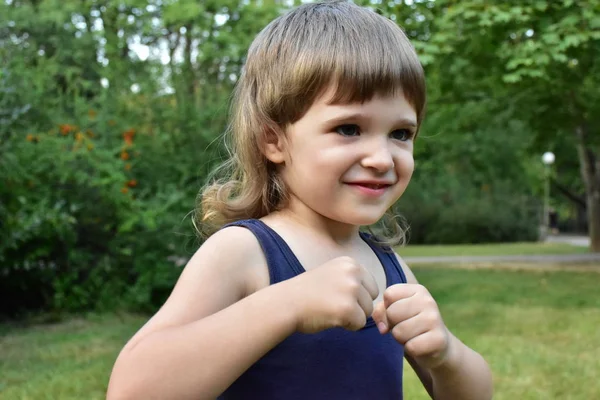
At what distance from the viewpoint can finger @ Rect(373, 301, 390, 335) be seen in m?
1.26

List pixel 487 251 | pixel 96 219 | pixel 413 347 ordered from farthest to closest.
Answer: pixel 487 251 < pixel 96 219 < pixel 413 347

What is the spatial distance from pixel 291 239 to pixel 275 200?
150 mm

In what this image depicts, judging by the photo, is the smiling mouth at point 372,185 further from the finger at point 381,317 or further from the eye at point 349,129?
the finger at point 381,317

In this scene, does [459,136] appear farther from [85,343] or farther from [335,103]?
[335,103]

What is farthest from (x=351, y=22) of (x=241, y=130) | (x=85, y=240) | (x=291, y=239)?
(x=85, y=240)

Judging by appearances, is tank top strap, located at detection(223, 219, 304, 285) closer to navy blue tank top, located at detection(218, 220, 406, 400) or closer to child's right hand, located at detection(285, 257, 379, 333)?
navy blue tank top, located at detection(218, 220, 406, 400)

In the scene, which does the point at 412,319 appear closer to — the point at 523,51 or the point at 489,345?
the point at 489,345

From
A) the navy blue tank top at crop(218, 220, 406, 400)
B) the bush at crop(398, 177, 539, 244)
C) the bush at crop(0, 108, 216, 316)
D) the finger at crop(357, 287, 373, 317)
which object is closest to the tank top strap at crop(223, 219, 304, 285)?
the navy blue tank top at crop(218, 220, 406, 400)

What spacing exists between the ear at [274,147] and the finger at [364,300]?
0.41 metres

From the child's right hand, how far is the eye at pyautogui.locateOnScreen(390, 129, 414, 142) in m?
0.35

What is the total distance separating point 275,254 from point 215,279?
0.16m

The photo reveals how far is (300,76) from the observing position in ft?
4.49

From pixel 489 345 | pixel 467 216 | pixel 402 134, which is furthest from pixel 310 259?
pixel 467 216

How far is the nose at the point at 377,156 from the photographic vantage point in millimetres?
1332
